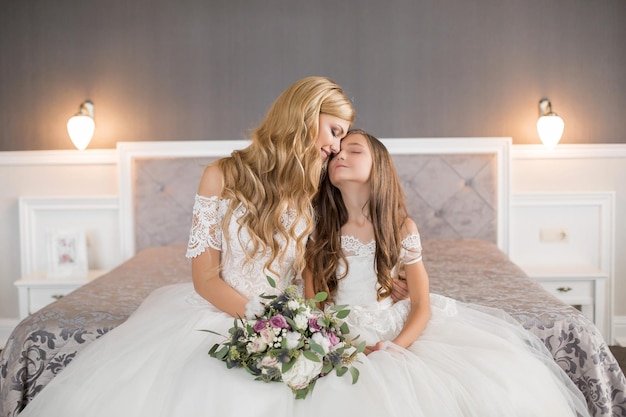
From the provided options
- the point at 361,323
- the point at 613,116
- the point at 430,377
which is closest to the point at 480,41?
the point at 613,116

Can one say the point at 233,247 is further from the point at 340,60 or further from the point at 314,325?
the point at 340,60

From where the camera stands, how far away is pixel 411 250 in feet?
7.52

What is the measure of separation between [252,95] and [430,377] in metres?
2.86

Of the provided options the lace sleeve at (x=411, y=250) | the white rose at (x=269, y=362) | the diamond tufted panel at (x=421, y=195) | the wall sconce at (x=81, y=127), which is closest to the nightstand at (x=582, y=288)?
the diamond tufted panel at (x=421, y=195)

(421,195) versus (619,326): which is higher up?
(421,195)

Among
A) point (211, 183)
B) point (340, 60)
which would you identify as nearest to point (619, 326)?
point (340, 60)

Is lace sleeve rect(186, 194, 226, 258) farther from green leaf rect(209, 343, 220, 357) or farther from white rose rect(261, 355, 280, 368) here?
white rose rect(261, 355, 280, 368)

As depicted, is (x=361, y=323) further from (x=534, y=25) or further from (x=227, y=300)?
(x=534, y=25)

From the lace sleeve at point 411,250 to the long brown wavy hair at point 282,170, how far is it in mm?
342

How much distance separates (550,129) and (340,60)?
4.57 ft

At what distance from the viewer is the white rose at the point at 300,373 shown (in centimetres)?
161

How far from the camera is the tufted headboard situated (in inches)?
165

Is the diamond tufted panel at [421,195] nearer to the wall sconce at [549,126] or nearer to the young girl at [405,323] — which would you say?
the wall sconce at [549,126]

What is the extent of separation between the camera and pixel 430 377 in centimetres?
174
